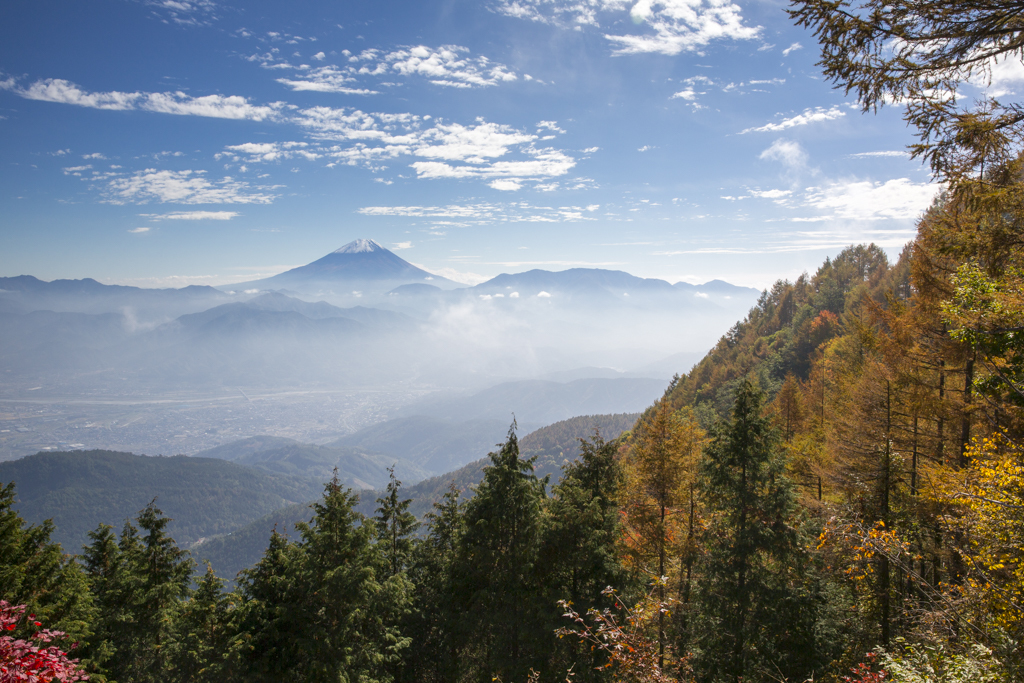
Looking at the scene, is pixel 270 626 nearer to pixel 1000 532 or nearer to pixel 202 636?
pixel 202 636

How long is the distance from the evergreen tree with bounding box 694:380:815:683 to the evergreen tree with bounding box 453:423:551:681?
5.77 m

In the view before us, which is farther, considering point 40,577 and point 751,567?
point 40,577

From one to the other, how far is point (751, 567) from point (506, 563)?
8.05m

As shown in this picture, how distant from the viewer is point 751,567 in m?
14.5

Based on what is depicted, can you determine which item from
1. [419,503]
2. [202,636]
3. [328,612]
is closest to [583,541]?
[328,612]

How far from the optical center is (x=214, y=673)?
51.1ft

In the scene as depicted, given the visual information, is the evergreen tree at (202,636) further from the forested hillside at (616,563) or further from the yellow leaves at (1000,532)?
the yellow leaves at (1000,532)

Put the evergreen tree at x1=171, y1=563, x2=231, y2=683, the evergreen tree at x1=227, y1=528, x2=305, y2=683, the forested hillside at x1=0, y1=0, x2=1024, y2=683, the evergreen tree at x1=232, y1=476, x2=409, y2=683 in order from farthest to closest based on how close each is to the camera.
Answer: the evergreen tree at x1=171, y1=563, x2=231, y2=683 < the evergreen tree at x1=227, y1=528, x2=305, y2=683 < the evergreen tree at x1=232, y1=476, x2=409, y2=683 < the forested hillside at x1=0, y1=0, x2=1024, y2=683

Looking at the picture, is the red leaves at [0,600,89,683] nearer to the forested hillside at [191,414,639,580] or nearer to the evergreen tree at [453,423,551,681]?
the evergreen tree at [453,423,551,681]

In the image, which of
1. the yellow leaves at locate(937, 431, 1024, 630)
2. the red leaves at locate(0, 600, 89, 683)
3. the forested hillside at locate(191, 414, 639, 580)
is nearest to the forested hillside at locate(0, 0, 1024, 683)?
the yellow leaves at locate(937, 431, 1024, 630)

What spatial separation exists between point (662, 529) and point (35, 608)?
20420mm

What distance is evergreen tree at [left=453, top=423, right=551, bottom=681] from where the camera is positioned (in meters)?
13.7

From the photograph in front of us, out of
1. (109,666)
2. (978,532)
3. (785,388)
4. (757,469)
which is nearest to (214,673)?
(109,666)

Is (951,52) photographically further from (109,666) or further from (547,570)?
(109,666)
